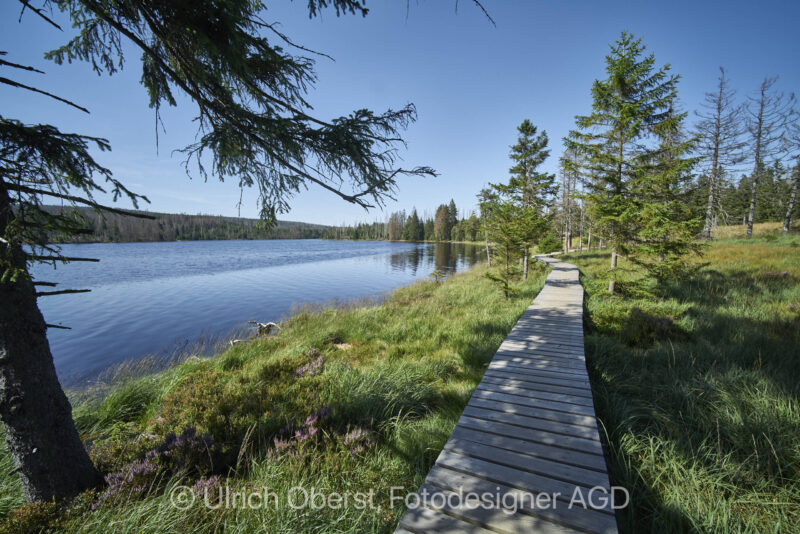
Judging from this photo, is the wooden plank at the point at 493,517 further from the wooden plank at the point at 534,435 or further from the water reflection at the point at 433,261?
the water reflection at the point at 433,261

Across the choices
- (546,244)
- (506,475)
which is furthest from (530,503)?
(546,244)

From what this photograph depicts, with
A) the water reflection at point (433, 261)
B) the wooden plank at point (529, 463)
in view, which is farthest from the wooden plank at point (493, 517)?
the water reflection at point (433, 261)

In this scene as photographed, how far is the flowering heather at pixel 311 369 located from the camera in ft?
17.0

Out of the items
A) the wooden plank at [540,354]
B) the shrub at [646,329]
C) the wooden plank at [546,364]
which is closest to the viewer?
the wooden plank at [546,364]

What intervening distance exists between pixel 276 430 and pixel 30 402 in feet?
7.31

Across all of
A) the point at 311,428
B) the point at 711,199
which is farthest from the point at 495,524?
the point at 711,199

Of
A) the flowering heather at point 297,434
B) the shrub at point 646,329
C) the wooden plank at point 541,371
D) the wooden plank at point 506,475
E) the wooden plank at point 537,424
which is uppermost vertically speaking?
the shrub at point 646,329

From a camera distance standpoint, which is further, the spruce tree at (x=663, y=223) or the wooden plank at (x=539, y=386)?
the spruce tree at (x=663, y=223)

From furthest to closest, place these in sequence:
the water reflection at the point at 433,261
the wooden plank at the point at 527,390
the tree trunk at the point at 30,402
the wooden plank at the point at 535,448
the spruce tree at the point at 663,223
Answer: the water reflection at the point at 433,261
the spruce tree at the point at 663,223
the wooden plank at the point at 527,390
the wooden plank at the point at 535,448
the tree trunk at the point at 30,402

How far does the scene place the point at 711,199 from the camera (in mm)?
19953

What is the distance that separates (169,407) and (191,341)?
756 centimetres

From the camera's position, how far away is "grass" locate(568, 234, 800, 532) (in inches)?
91.0

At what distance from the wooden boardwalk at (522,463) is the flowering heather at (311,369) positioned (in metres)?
3.08

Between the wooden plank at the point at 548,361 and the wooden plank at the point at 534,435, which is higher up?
the wooden plank at the point at 548,361
